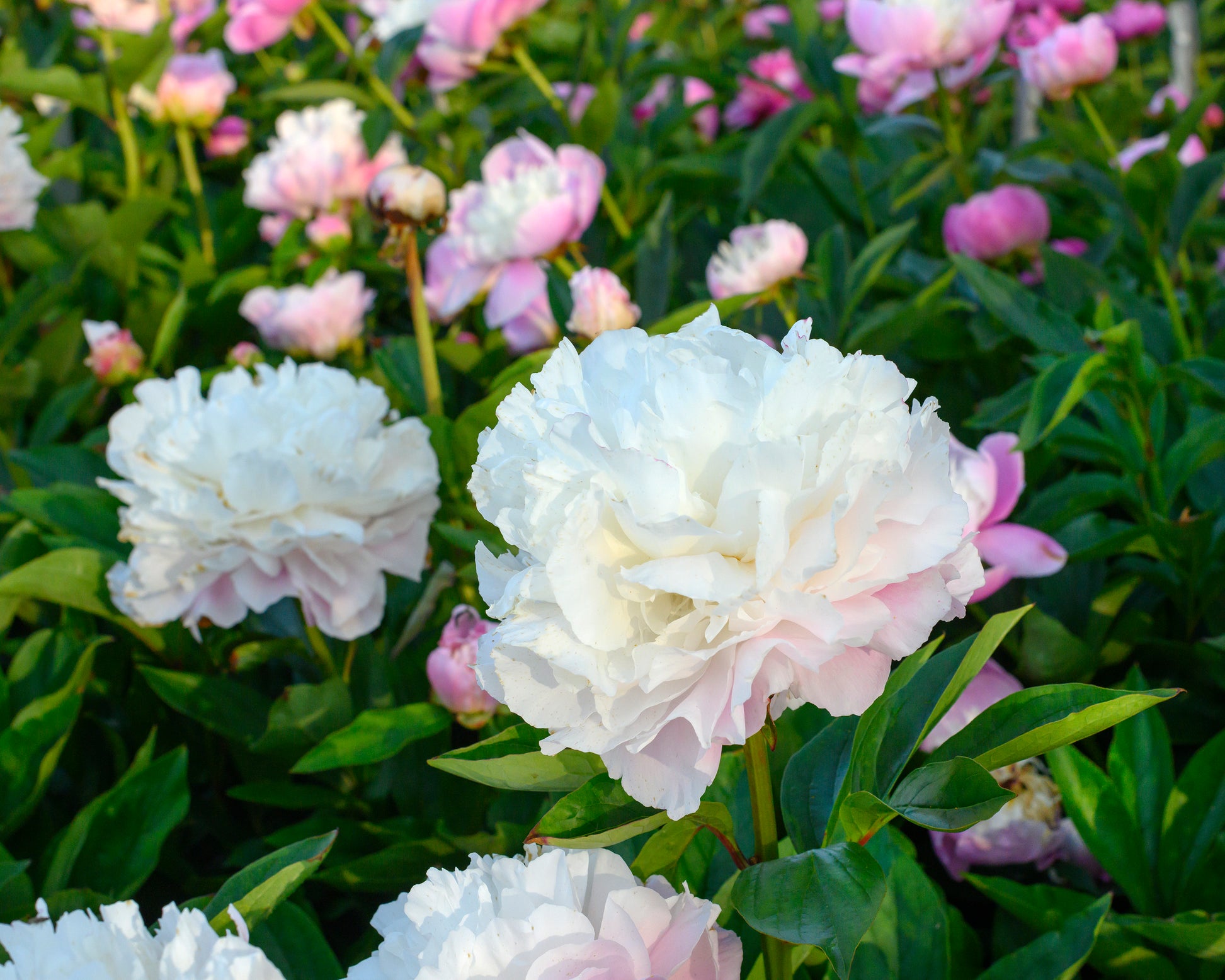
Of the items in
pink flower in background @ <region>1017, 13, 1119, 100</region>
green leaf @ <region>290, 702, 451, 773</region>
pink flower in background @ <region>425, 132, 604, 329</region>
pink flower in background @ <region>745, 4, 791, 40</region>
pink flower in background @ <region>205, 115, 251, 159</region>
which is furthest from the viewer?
pink flower in background @ <region>745, 4, 791, 40</region>

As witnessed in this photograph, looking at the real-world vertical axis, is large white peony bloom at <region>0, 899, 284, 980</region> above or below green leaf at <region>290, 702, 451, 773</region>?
above

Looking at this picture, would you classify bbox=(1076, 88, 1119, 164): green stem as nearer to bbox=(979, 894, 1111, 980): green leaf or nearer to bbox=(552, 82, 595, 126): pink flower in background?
bbox=(552, 82, 595, 126): pink flower in background

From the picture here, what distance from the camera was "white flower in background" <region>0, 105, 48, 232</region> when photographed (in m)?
1.41

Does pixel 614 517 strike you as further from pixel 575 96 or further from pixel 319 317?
pixel 575 96

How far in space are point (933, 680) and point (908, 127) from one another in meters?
1.02

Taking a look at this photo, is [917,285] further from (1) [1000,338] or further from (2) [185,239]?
(2) [185,239]

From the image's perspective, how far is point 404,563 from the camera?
0.87 metres

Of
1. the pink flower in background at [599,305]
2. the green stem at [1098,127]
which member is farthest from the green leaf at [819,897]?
Result: the green stem at [1098,127]

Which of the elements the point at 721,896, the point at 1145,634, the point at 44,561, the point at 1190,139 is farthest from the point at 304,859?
the point at 1190,139

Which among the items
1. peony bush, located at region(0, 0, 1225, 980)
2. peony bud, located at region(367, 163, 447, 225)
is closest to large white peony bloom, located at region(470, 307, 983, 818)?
peony bush, located at region(0, 0, 1225, 980)

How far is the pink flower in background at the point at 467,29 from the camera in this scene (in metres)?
1.38

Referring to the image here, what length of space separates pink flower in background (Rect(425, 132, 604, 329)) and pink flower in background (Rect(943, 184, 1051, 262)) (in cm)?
39

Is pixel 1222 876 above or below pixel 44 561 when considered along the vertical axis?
above

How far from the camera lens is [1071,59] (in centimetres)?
138
